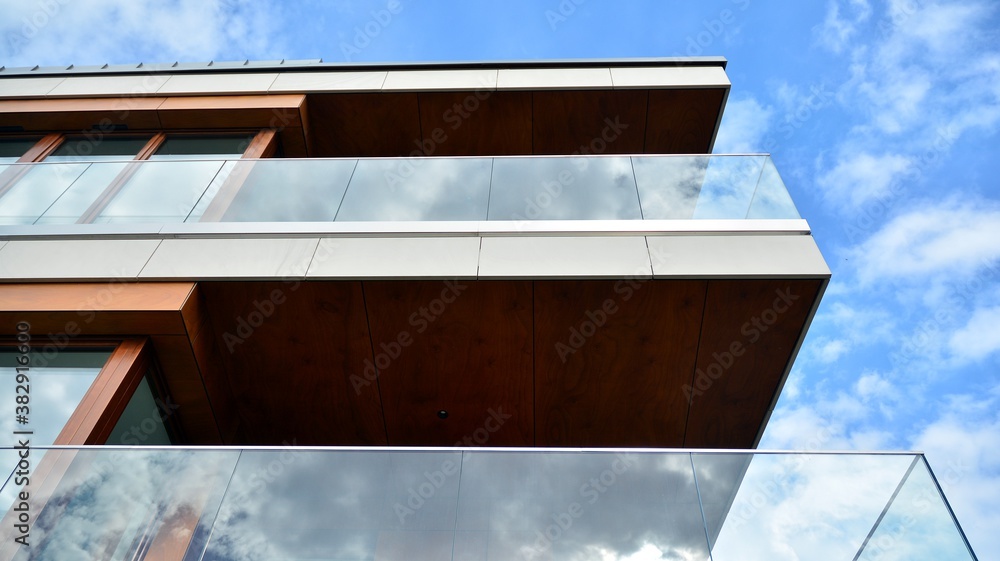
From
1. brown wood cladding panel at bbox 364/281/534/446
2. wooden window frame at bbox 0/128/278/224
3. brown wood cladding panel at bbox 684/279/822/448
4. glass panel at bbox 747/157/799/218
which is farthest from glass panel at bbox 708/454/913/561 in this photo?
wooden window frame at bbox 0/128/278/224

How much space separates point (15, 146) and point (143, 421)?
6.01 m

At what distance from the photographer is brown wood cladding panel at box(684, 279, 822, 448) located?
19.3ft

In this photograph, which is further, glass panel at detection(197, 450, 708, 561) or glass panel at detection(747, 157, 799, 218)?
glass panel at detection(747, 157, 799, 218)

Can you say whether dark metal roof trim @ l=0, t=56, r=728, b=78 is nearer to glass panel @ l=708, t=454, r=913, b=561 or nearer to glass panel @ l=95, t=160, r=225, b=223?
glass panel @ l=95, t=160, r=225, b=223

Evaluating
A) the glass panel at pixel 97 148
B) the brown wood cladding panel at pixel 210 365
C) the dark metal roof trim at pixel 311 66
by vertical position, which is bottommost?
the brown wood cladding panel at pixel 210 365

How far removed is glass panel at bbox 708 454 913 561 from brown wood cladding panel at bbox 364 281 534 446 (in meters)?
2.36

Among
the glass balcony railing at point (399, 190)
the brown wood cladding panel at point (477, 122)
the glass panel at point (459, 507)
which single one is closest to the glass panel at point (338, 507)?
the glass panel at point (459, 507)

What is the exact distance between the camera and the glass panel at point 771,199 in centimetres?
645

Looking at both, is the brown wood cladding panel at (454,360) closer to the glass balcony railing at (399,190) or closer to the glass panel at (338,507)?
the glass balcony railing at (399,190)

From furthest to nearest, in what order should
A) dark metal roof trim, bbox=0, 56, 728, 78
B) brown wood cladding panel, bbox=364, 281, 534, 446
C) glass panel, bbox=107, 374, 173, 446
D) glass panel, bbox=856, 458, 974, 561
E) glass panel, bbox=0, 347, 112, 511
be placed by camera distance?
dark metal roof trim, bbox=0, 56, 728, 78 → brown wood cladding panel, bbox=364, 281, 534, 446 → glass panel, bbox=107, 374, 173, 446 → glass panel, bbox=0, 347, 112, 511 → glass panel, bbox=856, 458, 974, 561

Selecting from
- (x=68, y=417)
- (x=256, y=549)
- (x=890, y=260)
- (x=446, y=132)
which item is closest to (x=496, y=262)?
(x=256, y=549)

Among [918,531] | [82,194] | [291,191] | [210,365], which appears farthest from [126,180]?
[918,531]

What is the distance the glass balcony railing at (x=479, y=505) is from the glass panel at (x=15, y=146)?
6.98 m

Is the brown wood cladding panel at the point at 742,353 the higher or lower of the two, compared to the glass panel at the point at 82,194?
lower
